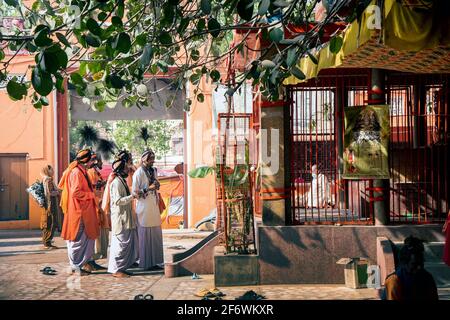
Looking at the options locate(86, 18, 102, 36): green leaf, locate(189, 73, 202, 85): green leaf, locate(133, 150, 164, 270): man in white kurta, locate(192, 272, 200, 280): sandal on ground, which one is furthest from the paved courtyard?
locate(86, 18, 102, 36): green leaf

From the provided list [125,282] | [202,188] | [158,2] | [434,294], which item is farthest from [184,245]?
[434,294]

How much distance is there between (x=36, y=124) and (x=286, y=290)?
12.7 metres

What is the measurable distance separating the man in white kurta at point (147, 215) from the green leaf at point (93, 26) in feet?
19.2

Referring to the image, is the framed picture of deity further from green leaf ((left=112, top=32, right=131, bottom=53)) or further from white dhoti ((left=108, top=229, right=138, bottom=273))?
green leaf ((left=112, top=32, right=131, bottom=53))

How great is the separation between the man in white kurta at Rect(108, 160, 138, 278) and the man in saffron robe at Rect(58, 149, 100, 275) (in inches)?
18.2

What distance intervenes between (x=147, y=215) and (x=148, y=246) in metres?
0.51

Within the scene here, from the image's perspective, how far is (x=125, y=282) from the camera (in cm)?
1034

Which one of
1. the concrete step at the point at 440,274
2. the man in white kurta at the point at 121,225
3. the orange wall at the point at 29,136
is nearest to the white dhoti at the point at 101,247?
the man in white kurta at the point at 121,225

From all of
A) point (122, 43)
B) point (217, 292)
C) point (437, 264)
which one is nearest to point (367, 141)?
point (437, 264)

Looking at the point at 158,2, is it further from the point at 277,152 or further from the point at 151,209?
the point at 151,209

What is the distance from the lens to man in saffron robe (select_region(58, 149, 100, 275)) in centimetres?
1107

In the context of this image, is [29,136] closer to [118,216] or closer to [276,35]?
[118,216]

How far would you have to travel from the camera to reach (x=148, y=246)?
11398mm

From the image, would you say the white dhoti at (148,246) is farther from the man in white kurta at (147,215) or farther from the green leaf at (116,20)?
the green leaf at (116,20)
